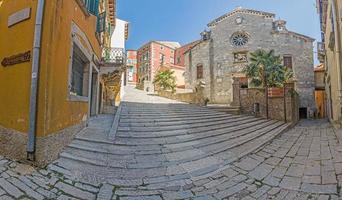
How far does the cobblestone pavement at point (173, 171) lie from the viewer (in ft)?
12.0

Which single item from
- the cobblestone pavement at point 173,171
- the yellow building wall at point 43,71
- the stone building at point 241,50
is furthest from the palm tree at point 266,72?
the yellow building wall at point 43,71

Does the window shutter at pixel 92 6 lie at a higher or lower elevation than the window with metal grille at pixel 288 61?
lower

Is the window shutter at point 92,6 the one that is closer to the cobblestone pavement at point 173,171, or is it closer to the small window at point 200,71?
the cobblestone pavement at point 173,171

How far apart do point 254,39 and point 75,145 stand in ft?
79.8

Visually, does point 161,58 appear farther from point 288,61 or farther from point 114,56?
point 114,56

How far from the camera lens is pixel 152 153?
5402 millimetres

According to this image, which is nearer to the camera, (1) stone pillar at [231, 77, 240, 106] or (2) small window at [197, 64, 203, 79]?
(1) stone pillar at [231, 77, 240, 106]

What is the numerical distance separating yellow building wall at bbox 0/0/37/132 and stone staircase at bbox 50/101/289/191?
1.20 meters

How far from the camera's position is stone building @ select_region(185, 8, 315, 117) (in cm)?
2308

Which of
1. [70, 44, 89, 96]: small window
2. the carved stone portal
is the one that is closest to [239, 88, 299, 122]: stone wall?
[70, 44, 89, 96]: small window

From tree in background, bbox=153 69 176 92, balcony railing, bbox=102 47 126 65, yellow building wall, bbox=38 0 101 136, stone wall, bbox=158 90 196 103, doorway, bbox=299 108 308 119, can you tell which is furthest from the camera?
tree in background, bbox=153 69 176 92

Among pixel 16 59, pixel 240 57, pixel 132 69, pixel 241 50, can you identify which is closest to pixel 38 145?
pixel 16 59

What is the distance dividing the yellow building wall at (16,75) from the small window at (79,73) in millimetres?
1416

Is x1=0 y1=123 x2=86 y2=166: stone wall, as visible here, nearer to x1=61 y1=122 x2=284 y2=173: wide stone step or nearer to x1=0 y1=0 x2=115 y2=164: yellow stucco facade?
x1=0 y1=0 x2=115 y2=164: yellow stucco facade
